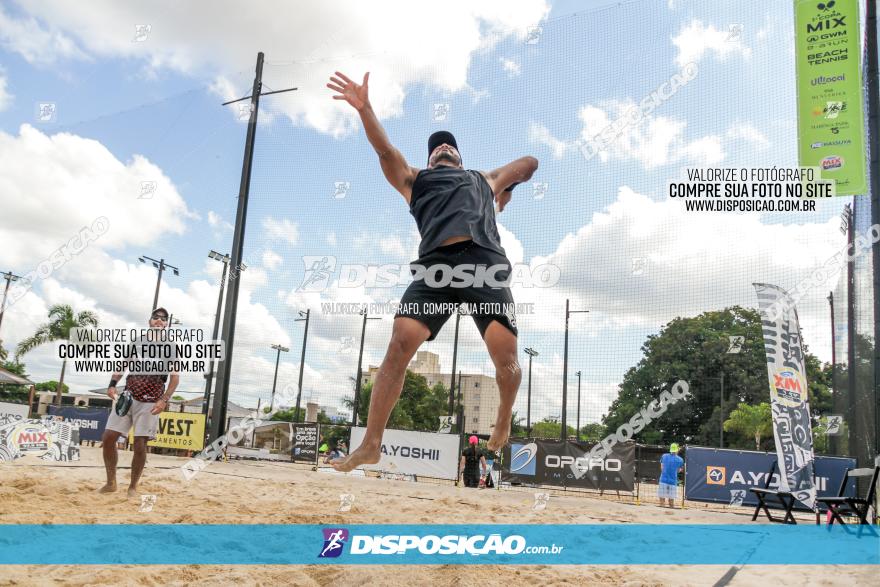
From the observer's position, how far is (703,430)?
31531mm

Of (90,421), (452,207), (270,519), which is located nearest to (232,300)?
(270,519)

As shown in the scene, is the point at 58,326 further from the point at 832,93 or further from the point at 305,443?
the point at 832,93

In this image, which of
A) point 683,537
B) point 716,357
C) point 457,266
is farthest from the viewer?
point 716,357

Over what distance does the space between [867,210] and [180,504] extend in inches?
381

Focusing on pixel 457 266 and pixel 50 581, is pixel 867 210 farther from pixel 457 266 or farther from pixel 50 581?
pixel 50 581

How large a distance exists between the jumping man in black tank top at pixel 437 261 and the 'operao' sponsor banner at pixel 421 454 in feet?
35.5

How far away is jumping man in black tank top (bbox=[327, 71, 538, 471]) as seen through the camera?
260 centimetres

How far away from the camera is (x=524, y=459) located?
1452 centimetres

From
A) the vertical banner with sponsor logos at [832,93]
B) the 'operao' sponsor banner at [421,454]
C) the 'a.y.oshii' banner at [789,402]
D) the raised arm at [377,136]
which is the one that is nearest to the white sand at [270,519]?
the raised arm at [377,136]

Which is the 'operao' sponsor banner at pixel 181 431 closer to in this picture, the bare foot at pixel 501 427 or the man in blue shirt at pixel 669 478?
the man in blue shirt at pixel 669 478

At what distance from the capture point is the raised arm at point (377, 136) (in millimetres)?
2807

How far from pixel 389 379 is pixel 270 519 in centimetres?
270

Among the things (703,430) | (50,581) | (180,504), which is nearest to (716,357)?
(703,430)

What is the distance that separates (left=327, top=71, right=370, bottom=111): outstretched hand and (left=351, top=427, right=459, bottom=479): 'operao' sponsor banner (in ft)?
37.3
